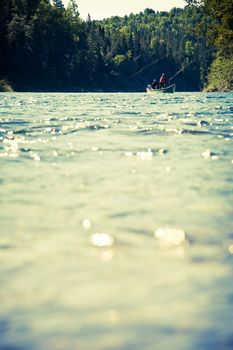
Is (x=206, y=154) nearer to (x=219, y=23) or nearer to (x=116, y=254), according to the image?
(x=116, y=254)

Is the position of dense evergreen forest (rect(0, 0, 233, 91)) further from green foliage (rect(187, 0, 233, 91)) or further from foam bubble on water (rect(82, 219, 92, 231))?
foam bubble on water (rect(82, 219, 92, 231))

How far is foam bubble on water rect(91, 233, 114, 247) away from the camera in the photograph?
3545 mm

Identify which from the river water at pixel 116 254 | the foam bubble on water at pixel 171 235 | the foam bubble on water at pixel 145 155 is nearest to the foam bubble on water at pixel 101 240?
the river water at pixel 116 254

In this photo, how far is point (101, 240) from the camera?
3.63 m

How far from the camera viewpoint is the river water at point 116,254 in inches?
89.8

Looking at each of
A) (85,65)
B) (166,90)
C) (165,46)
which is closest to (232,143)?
(166,90)

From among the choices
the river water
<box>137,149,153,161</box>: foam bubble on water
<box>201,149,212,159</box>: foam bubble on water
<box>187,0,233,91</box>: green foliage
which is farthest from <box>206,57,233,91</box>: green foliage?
the river water

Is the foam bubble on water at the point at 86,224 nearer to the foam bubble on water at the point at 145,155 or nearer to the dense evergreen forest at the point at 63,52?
the foam bubble on water at the point at 145,155

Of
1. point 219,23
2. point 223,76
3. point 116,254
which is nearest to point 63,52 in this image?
point 223,76

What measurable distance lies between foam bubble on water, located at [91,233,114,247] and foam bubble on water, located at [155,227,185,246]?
385mm

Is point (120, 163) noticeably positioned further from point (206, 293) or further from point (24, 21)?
point (24, 21)

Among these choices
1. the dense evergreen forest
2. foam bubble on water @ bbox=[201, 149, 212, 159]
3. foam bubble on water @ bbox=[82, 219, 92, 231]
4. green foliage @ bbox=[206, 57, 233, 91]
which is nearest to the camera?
foam bubble on water @ bbox=[82, 219, 92, 231]

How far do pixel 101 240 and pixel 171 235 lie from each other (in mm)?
569

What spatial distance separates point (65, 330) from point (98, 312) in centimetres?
24
